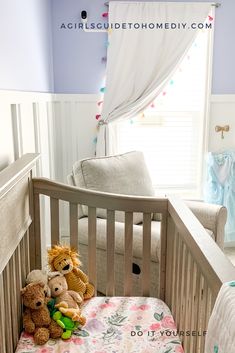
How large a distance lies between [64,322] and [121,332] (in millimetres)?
194

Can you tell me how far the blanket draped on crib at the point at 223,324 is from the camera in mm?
651

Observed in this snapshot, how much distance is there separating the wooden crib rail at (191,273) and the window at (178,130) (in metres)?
1.64

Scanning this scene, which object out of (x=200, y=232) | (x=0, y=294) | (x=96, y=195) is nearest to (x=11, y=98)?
(x=96, y=195)

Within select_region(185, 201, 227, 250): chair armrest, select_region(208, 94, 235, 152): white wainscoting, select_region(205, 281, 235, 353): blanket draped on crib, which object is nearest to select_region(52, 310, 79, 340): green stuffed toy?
select_region(205, 281, 235, 353): blanket draped on crib

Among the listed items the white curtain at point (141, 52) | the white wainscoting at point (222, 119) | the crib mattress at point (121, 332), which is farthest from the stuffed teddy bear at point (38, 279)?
the white wainscoting at point (222, 119)

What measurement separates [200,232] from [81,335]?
0.53 metres

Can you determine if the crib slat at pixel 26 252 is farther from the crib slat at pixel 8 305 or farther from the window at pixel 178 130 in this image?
the window at pixel 178 130

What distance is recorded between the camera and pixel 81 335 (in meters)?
1.17

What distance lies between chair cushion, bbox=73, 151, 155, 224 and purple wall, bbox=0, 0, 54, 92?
543 millimetres

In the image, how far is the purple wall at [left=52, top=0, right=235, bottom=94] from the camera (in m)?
2.67

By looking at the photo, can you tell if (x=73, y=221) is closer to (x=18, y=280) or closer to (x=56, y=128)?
(x=18, y=280)

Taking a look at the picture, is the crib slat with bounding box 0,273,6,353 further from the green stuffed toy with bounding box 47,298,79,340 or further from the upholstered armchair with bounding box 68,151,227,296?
the upholstered armchair with bounding box 68,151,227,296

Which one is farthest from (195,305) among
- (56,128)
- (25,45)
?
(56,128)

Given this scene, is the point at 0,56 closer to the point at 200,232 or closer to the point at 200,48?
the point at 200,232
